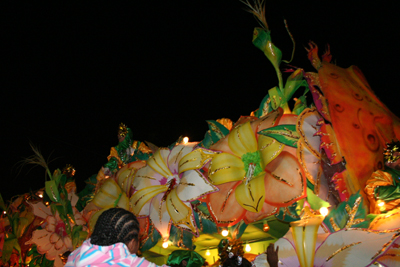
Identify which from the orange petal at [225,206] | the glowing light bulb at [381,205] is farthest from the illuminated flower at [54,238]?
the glowing light bulb at [381,205]

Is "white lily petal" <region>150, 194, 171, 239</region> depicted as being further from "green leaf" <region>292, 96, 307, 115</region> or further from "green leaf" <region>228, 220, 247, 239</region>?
"green leaf" <region>292, 96, 307, 115</region>

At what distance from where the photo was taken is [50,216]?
2.40m

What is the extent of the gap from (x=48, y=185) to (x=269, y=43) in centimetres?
180

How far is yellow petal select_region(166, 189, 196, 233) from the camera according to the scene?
1.50 metres

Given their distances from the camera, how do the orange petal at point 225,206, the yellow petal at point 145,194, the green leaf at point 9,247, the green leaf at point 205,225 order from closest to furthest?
the orange petal at point 225,206
the green leaf at point 205,225
the yellow petal at point 145,194
the green leaf at point 9,247

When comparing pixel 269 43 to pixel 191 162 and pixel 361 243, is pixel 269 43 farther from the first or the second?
pixel 361 243

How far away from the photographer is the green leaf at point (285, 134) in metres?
1.24

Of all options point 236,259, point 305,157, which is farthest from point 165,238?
point 305,157

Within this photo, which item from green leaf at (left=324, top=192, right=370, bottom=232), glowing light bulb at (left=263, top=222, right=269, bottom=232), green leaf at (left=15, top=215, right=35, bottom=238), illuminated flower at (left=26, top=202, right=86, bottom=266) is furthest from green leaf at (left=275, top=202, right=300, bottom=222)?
green leaf at (left=15, top=215, right=35, bottom=238)

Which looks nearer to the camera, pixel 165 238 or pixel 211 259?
pixel 165 238

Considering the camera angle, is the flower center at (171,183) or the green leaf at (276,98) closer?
the green leaf at (276,98)

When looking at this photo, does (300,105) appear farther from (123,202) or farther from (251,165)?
(123,202)

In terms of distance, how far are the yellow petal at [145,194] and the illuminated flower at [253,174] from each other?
0.35m

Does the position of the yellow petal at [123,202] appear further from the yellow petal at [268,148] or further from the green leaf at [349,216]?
the green leaf at [349,216]
